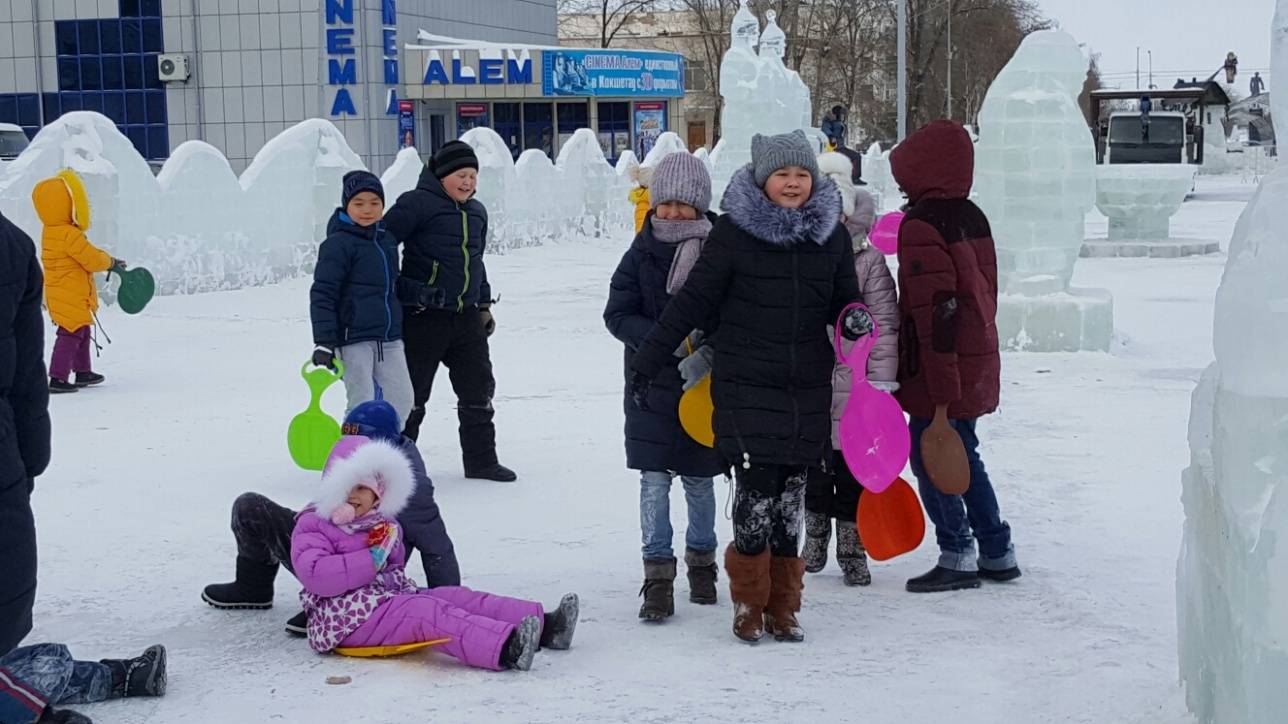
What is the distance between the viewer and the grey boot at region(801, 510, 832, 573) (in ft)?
19.0

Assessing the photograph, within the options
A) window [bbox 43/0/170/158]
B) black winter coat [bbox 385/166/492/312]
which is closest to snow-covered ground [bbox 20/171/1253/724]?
black winter coat [bbox 385/166/492/312]

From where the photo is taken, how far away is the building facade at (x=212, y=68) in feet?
119

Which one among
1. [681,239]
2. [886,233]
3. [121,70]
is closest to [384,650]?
[681,239]

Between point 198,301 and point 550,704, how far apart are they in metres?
11.3

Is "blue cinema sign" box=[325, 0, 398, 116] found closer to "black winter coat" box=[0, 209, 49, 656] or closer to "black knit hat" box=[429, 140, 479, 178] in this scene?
"black knit hat" box=[429, 140, 479, 178]

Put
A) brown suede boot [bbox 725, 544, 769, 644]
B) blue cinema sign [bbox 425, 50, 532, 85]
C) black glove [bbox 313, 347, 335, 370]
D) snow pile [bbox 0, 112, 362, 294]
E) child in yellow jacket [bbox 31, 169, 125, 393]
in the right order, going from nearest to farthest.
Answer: brown suede boot [bbox 725, 544, 769, 644] < black glove [bbox 313, 347, 335, 370] < child in yellow jacket [bbox 31, 169, 125, 393] < snow pile [bbox 0, 112, 362, 294] < blue cinema sign [bbox 425, 50, 532, 85]

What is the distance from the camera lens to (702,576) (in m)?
5.43

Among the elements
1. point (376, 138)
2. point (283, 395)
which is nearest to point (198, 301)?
point (283, 395)

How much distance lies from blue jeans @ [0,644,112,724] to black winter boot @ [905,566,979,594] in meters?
2.61

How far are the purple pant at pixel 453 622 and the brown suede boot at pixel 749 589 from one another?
587 mm

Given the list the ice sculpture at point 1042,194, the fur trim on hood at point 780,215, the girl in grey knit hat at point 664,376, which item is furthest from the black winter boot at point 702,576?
the ice sculpture at point 1042,194

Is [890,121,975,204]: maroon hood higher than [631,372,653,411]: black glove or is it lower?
higher

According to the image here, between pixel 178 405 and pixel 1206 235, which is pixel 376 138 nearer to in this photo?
pixel 1206 235

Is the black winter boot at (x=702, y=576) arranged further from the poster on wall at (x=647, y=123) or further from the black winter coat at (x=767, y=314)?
the poster on wall at (x=647, y=123)
